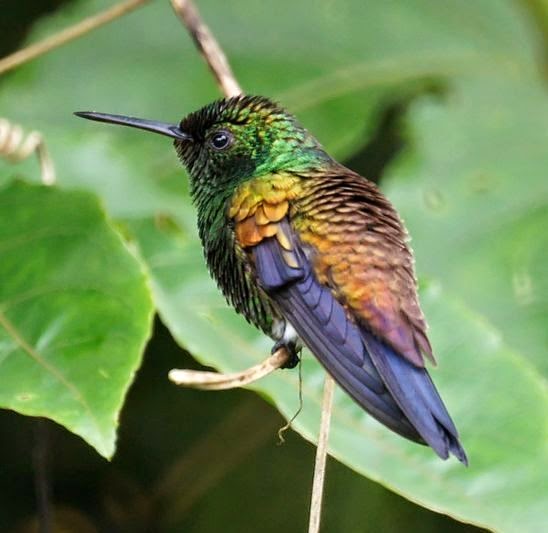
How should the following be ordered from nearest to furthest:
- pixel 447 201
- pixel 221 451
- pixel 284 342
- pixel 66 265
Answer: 1. pixel 284 342
2. pixel 66 265
3. pixel 447 201
4. pixel 221 451

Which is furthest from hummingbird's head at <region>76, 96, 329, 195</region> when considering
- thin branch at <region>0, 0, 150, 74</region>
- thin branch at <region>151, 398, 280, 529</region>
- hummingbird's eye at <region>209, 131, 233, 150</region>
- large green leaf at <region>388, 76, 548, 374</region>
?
thin branch at <region>151, 398, 280, 529</region>

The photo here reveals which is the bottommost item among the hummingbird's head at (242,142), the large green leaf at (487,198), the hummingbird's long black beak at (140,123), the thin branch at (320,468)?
the large green leaf at (487,198)

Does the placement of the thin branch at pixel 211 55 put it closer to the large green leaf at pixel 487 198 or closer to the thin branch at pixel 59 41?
the thin branch at pixel 59 41

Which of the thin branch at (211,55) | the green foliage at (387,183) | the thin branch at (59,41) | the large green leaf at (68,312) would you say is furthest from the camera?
the thin branch at (59,41)

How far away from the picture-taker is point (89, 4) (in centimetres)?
350

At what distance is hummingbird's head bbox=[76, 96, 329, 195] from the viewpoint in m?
2.15

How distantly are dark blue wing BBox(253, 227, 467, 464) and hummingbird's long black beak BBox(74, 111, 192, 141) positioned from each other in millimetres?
322

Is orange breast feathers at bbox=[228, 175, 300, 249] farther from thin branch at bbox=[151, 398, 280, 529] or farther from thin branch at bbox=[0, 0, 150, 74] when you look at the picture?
thin branch at bbox=[151, 398, 280, 529]

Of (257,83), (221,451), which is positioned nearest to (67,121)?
(257,83)

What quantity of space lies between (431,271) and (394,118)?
1.05 meters

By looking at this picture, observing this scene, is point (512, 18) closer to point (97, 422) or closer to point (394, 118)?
point (394, 118)

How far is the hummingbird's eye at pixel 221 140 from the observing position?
Answer: 7.14 ft

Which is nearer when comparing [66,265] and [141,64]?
[66,265]

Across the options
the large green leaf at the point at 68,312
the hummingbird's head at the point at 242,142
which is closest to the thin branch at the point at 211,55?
the hummingbird's head at the point at 242,142
